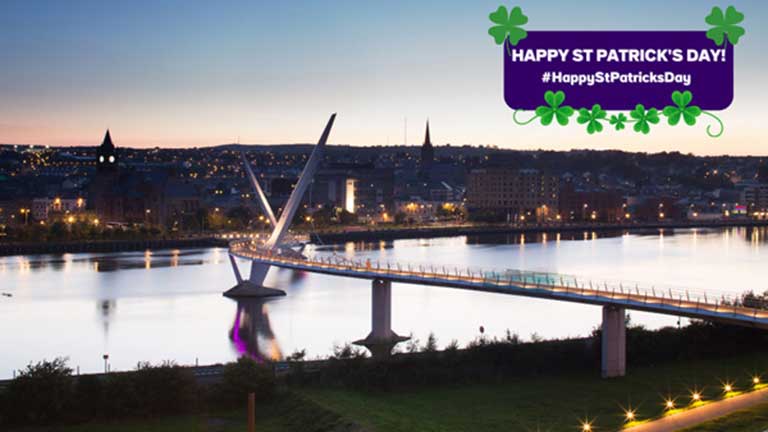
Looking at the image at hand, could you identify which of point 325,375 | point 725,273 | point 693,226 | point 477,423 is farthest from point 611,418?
point 693,226

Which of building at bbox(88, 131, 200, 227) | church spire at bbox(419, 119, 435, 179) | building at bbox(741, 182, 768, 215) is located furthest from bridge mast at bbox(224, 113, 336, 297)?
church spire at bbox(419, 119, 435, 179)

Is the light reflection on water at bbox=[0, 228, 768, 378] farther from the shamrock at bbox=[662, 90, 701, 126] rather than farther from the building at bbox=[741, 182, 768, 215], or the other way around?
the building at bbox=[741, 182, 768, 215]

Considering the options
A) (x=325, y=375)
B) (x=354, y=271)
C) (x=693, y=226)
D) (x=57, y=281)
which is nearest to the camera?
(x=325, y=375)

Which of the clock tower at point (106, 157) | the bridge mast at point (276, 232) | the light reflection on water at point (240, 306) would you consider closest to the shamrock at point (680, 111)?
the light reflection on water at point (240, 306)

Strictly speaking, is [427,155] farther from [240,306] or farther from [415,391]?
[415,391]

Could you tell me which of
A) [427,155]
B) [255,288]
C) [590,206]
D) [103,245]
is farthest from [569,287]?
[427,155]

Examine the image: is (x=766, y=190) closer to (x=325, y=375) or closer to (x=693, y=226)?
(x=693, y=226)

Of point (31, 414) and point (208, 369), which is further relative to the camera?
point (208, 369)
